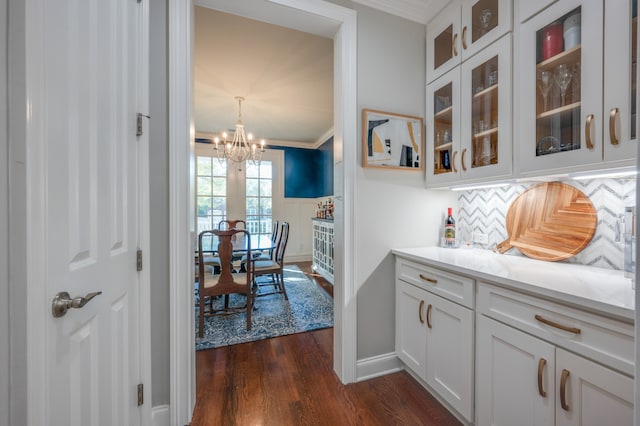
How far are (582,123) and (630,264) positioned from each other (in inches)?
25.5

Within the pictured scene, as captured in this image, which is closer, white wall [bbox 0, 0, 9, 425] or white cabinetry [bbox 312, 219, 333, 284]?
white wall [bbox 0, 0, 9, 425]

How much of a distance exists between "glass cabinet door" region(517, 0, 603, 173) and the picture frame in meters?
0.68

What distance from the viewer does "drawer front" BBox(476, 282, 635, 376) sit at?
0.80m

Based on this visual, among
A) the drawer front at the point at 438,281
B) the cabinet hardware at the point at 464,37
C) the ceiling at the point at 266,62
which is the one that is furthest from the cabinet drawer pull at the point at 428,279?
the ceiling at the point at 266,62

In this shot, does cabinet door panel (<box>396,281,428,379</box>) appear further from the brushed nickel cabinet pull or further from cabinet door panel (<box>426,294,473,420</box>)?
the brushed nickel cabinet pull

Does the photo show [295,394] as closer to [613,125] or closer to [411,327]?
[411,327]

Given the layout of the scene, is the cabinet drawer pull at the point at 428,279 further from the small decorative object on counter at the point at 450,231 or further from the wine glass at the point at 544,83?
the wine glass at the point at 544,83

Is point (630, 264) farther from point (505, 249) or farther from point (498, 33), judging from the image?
point (498, 33)

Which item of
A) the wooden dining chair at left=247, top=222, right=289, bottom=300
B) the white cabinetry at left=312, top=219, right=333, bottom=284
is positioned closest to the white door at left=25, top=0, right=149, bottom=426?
the wooden dining chair at left=247, top=222, right=289, bottom=300

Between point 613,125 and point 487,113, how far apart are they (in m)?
0.60

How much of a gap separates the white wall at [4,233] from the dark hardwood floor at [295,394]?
1175 mm

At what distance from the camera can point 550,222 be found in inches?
57.8

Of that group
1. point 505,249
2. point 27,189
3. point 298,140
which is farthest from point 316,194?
point 27,189

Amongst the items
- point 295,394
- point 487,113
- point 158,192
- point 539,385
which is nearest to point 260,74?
point 158,192
